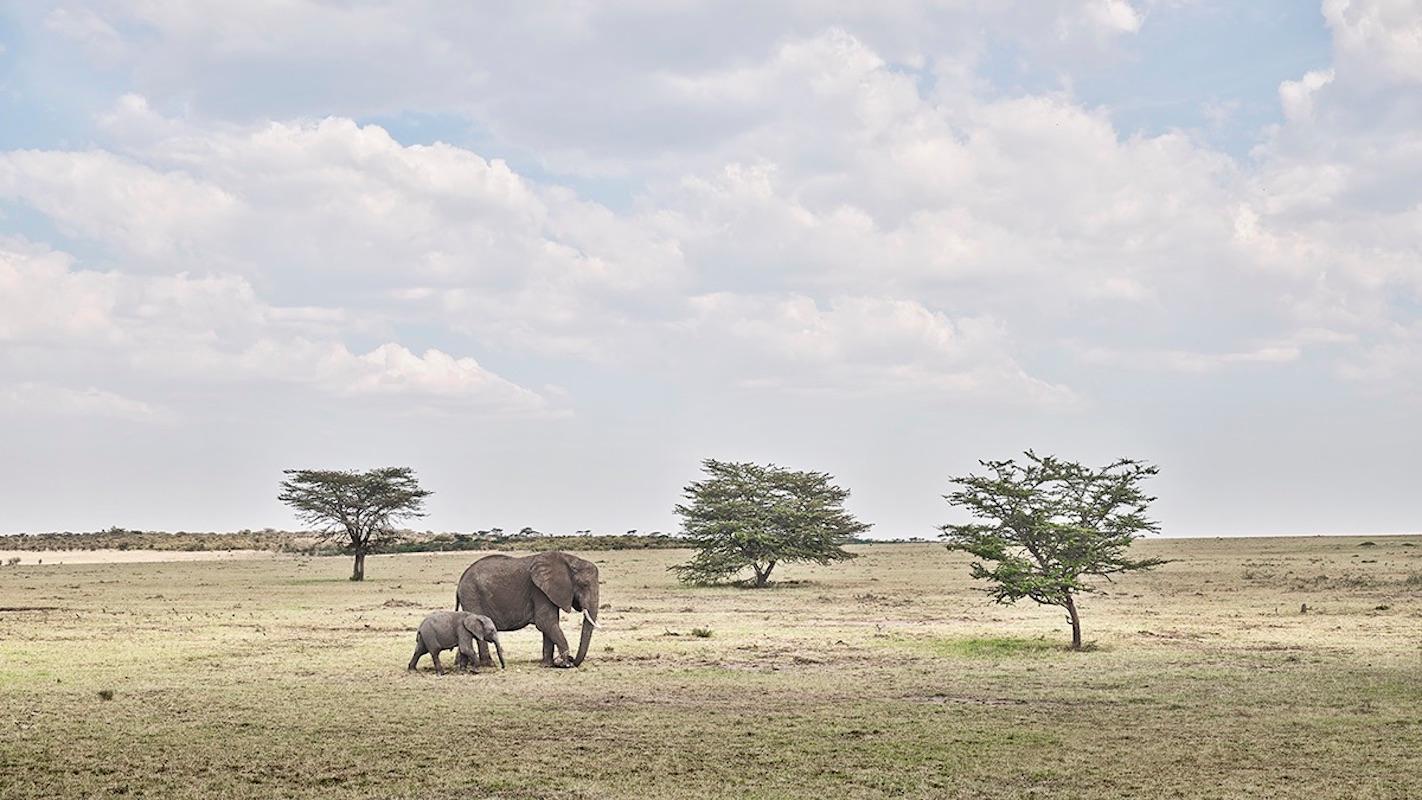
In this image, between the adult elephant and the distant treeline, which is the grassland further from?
the distant treeline

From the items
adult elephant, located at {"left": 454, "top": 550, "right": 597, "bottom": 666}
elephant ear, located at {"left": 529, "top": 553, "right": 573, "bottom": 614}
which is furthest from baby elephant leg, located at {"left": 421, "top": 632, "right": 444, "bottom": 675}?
elephant ear, located at {"left": 529, "top": 553, "right": 573, "bottom": 614}

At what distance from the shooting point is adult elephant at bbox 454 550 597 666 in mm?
23250

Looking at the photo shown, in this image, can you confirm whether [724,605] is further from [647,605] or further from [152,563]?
[152,563]

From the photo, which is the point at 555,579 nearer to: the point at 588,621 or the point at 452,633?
the point at 588,621

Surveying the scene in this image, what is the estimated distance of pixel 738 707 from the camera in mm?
17781

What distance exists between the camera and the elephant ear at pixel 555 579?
2323 centimetres

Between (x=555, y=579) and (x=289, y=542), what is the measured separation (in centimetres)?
8562

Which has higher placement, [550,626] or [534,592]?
[534,592]

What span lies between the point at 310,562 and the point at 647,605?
140ft

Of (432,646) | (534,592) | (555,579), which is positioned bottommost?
(432,646)

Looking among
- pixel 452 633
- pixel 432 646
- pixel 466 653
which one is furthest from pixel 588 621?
pixel 432 646

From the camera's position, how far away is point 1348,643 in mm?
26578

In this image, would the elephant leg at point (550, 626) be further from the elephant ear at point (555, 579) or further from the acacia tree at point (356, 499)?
the acacia tree at point (356, 499)

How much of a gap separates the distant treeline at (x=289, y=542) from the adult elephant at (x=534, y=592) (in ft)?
232
